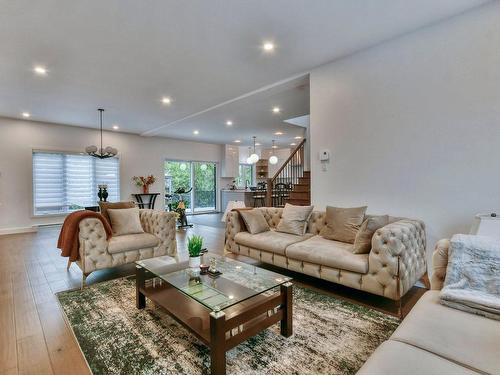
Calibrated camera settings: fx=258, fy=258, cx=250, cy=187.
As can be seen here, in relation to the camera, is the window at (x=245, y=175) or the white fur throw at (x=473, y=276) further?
the window at (x=245, y=175)

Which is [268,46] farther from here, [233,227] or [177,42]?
[233,227]

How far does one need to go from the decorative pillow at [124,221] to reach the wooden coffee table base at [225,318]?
59.1 inches

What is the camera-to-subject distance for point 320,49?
10.9 ft

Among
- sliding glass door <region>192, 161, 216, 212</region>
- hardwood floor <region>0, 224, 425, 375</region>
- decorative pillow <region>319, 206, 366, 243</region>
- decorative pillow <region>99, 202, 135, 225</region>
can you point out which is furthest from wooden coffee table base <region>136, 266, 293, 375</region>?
sliding glass door <region>192, 161, 216, 212</region>

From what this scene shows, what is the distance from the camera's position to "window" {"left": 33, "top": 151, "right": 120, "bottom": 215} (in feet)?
22.3

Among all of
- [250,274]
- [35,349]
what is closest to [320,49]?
[250,274]

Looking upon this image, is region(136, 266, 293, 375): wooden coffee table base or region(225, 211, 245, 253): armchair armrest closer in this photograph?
region(136, 266, 293, 375): wooden coffee table base

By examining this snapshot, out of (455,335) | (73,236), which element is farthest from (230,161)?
(455,335)

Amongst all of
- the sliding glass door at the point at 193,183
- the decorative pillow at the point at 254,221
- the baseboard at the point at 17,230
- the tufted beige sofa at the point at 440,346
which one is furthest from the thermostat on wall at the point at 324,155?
the baseboard at the point at 17,230

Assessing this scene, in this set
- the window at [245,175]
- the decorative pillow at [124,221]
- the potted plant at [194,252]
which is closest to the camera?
the potted plant at [194,252]

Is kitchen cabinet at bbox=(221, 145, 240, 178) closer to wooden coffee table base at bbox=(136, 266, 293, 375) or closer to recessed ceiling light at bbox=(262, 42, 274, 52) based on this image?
recessed ceiling light at bbox=(262, 42, 274, 52)

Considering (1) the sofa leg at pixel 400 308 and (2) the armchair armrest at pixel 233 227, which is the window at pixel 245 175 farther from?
(1) the sofa leg at pixel 400 308

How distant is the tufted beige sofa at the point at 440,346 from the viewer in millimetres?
1002

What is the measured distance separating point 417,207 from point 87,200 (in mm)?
8171
